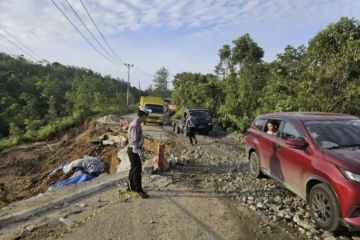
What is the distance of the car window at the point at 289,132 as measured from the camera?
7.06 meters

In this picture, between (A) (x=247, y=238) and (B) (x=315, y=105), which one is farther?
(B) (x=315, y=105)

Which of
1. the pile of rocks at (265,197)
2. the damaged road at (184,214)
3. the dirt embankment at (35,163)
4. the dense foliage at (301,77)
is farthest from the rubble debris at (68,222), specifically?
the dense foliage at (301,77)

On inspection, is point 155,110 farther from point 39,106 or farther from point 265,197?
point 39,106

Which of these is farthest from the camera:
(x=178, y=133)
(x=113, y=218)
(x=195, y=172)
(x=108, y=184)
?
(x=178, y=133)

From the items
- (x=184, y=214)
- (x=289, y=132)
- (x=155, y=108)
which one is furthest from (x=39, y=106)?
(x=289, y=132)

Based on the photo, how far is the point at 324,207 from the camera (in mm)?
5816

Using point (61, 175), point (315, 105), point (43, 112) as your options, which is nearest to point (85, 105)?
point (43, 112)

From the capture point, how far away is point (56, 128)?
39.3m

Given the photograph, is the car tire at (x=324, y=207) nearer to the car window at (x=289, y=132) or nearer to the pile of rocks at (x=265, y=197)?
the pile of rocks at (x=265, y=197)

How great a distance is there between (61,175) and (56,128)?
24.7 metres

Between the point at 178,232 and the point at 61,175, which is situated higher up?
the point at 178,232

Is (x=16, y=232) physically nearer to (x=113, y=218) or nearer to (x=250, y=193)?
(x=113, y=218)

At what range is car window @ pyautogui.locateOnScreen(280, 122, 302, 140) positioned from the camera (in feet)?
23.2

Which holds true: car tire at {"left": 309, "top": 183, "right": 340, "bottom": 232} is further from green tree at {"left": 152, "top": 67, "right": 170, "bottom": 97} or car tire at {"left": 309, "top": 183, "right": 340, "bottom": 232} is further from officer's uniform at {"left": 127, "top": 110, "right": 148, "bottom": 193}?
green tree at {"left": 152, "top": 67, "right": 170, "bottom": 97}
